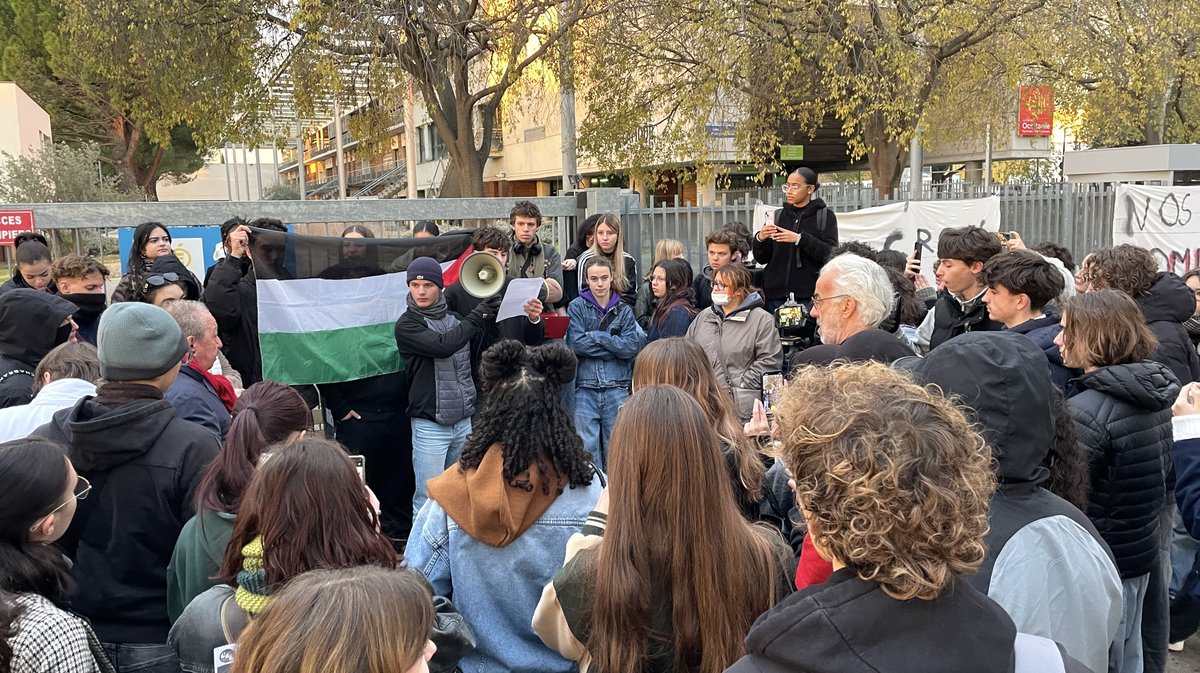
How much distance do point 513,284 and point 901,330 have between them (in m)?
2.52

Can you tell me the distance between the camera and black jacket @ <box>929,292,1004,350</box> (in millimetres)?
4715

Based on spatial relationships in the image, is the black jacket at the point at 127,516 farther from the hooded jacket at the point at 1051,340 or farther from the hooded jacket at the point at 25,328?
the hooded jacket at the point at 1051,340

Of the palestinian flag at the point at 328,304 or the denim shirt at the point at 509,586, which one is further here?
the palestinian flag at the point at 328,304

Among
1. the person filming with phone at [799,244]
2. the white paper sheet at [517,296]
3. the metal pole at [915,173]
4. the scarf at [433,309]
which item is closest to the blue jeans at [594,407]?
the white paper sheet at [517,296]

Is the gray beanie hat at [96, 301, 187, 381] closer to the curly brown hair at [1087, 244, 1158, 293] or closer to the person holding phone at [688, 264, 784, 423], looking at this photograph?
the person holding phone at [688, 264, 784, 423]

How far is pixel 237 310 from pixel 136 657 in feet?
10.8

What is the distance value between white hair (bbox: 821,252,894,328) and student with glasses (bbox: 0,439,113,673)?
305 centimetres

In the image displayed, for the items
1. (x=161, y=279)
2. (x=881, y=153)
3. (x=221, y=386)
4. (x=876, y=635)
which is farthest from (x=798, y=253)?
(x=881, y=153)

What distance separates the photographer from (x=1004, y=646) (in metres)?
1.44

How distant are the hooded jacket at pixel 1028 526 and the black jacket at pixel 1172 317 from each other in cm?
298

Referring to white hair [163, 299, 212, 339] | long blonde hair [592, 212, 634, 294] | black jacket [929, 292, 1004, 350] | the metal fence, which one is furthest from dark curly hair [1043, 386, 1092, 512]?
the metal fence

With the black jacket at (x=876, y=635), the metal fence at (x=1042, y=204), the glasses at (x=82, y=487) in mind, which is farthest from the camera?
the metal fence at (x=1042, y=204)

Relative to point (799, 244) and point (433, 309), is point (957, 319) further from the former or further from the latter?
point (433, 309)

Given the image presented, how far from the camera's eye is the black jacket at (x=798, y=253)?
6.45 meters
